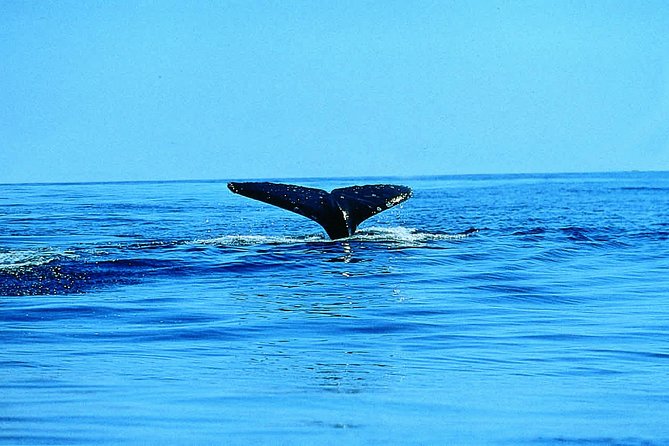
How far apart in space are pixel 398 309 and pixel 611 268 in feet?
17.1

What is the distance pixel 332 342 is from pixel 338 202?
7.98 metres

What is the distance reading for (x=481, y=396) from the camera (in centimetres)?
532

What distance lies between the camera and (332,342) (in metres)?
7.27

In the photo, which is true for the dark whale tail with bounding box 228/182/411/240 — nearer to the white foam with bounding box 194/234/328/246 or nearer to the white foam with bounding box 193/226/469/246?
the white foam with bounding box 193/226/469/246

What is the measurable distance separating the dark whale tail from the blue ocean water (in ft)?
1.63

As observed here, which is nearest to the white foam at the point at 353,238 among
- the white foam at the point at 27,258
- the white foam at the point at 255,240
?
the white foam at the point at 255,240

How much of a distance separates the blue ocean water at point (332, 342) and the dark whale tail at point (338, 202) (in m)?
0.50

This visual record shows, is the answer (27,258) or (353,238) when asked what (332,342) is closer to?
(27,258)

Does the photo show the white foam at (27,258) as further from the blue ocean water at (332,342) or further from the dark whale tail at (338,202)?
the dark whale tail at (338,202)

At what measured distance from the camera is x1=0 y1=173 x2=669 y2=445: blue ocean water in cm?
455

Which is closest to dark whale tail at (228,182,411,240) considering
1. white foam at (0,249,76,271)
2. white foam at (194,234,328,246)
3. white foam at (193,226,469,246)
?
white foam at (193,226,469,246)

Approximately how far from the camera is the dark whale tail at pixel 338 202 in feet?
47.6

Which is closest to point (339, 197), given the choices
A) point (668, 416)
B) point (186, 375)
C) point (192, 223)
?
point (192, 223)

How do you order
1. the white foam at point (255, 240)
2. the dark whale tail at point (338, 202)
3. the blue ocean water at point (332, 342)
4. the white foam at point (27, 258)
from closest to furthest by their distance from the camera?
the blue ocean water at point (332, 342) → the white foam at point (27, 258) → the dark whale tail at point (338, 202) → the white foam at point (255, 240)
